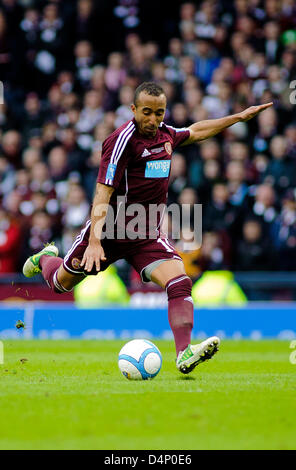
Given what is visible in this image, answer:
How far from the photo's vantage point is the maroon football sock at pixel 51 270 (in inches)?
324

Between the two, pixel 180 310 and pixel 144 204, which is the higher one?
pixel 144 204

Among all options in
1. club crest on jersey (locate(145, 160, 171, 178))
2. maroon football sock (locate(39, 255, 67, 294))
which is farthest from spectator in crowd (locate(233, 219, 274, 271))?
club crest on jersey (locate(145, 160, 171, 178))

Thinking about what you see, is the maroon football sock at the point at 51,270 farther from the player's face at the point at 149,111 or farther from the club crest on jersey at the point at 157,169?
the player's face at the point at 149,111

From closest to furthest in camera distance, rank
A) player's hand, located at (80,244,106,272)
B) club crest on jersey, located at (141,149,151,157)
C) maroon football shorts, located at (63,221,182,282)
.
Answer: player's hand, located at (80,244,106,272), club crest on jersey, located at (141,149,151,157), maroon football shorts, located at (63,221,182,282)

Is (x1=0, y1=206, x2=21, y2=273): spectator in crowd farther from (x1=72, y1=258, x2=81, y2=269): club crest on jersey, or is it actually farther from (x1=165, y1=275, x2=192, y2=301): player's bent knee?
(x1=165, y1=275, x2=192, y2=301): player's bent knee

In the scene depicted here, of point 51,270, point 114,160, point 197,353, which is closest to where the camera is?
point 197,353

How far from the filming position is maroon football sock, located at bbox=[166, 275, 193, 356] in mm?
7117

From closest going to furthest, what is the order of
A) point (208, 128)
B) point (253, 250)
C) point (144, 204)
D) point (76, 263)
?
point (144, 204)
point (76, 263)
point (208, 128)
point (253, 250)

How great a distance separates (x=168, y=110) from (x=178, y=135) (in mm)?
7980

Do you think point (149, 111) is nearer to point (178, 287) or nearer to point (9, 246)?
point (178, 287)

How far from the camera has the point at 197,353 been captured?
686 cm

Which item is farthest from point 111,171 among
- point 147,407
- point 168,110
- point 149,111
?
point 168,110
